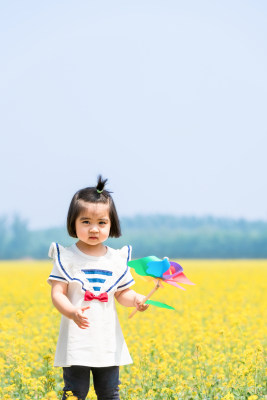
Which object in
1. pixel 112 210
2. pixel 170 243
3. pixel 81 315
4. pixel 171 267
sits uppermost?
pixel 112 210

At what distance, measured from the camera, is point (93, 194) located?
14.1 ft

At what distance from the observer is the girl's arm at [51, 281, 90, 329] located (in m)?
3.94

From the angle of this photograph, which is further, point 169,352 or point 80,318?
point 169,352

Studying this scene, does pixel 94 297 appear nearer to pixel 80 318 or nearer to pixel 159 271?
pixel 80 318

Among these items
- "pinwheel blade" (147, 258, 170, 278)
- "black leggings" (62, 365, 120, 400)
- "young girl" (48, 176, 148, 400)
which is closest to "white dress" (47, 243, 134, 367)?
"young girl" (48, 176, 148, 400)

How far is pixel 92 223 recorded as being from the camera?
425 centimetres

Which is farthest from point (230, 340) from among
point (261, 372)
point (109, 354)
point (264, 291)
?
point (264, 291)

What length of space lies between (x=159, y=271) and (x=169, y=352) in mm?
3551

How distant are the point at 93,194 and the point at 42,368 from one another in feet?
10.3

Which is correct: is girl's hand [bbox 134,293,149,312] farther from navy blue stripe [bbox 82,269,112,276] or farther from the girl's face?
the girl's face

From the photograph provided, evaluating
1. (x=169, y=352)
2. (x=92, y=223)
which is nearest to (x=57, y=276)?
(x=92, y=223)

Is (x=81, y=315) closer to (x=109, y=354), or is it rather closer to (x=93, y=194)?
(x=109, y=354)

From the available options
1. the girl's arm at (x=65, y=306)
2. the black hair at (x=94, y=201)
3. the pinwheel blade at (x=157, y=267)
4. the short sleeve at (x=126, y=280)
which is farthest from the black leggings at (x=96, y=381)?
the black hair at (x=94, y=201)

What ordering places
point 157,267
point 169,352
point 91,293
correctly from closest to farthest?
point 157,267, point 91,293, point 169,352
